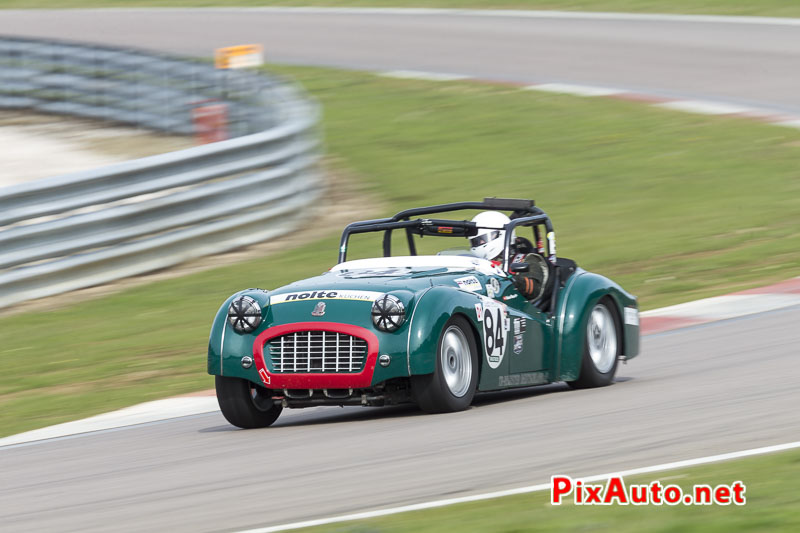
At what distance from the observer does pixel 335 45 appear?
2947 centimetres

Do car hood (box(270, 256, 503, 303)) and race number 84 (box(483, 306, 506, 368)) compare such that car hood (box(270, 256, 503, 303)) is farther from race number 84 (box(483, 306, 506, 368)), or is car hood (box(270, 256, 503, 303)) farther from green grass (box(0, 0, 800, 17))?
green grass (box(0, 0, 800, 17))

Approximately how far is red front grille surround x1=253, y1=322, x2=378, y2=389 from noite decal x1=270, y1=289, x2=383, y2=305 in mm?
190

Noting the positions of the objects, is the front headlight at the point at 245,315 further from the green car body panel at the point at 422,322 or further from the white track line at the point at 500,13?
the white track line at the point at 500,13

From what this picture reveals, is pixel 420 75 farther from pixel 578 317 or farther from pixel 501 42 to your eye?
pixel 578 317

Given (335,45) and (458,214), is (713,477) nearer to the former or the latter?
(458,214)

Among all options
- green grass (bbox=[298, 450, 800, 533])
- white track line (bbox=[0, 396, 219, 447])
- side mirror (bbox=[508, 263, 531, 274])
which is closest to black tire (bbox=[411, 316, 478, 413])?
side mirror (bbox=[508, 263, 531, 274])

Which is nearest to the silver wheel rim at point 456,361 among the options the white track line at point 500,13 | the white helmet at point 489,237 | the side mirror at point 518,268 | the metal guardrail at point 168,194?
the side mirror at point 518,268

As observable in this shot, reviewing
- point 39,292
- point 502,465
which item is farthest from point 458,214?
point 502,465

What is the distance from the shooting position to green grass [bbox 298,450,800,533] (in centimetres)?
491

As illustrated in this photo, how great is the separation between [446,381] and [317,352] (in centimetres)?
77

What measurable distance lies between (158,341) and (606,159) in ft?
28.2

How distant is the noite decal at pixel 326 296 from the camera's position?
26.0 ft

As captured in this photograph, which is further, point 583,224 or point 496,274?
point 583,224

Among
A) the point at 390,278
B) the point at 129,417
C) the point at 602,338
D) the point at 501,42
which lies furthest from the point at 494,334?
the point at 501,42
